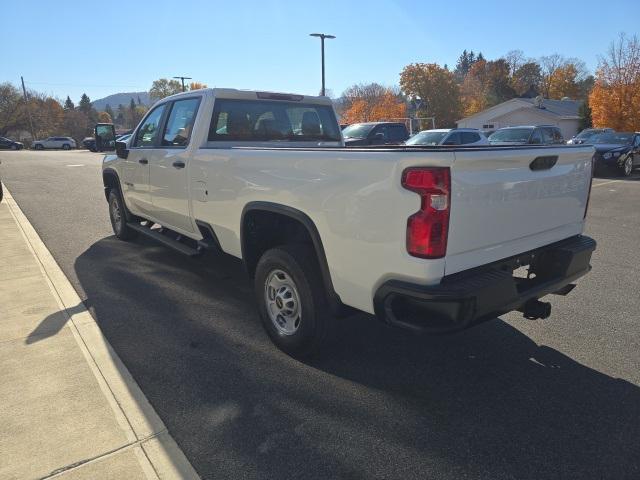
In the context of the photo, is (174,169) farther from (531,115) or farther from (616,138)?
(531,115)

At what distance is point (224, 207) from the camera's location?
388 cm

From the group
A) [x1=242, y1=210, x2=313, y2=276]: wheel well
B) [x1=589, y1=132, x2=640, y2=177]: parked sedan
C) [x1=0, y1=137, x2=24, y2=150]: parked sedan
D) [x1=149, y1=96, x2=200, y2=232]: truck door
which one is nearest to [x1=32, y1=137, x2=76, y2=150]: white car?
[x1=0, y1=137, x2=24, y2=150]: parked sedan

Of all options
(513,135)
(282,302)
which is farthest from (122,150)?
(513,135)

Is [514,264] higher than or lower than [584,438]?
higher

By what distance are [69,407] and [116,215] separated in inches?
185

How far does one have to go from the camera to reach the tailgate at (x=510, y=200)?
2453 millimetres

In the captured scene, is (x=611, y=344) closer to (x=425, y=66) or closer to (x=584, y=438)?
(x=584, y=438)

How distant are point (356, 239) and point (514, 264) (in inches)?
40.5

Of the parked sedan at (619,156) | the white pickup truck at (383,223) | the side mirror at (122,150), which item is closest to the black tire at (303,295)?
the white pickup truck at (383,223)

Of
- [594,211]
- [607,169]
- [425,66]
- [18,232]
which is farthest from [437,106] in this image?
[18,232]

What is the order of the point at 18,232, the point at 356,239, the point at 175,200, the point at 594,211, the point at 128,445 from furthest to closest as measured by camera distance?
the point at 594,211 < the point at 18,232 < the point at 175,200 < the point at 356,239 < the point at 128,445

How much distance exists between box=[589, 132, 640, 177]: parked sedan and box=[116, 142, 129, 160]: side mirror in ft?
51.8

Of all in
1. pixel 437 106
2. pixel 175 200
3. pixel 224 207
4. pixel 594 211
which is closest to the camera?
pixel 224 207

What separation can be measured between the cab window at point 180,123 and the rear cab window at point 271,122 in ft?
0.96
